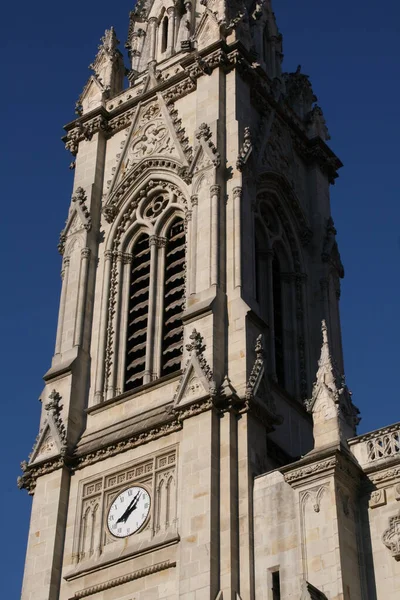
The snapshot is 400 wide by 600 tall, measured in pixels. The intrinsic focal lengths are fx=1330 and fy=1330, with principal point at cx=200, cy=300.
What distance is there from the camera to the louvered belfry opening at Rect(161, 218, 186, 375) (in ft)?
118

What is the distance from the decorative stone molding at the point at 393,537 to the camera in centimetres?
2831

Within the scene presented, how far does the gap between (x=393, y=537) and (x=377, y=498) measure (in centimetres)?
117

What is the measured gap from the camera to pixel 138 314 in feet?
125

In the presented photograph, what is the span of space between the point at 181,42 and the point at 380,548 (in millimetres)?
21422

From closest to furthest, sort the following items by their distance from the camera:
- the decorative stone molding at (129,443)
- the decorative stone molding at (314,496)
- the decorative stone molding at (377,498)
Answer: the decorative stone molding at (314,496) → the decorative stone molding at (377,498) → the decorative stone molding at (129,443)

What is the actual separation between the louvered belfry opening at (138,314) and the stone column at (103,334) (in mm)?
671

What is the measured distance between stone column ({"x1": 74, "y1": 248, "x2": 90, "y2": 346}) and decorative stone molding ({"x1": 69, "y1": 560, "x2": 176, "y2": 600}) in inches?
314

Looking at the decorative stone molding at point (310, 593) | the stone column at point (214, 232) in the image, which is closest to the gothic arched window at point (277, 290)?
the stone column at point (214, 232)

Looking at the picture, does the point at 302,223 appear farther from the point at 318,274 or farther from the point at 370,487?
the point at 370,487

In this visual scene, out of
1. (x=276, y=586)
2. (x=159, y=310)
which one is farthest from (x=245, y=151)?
(x=276, y=586)

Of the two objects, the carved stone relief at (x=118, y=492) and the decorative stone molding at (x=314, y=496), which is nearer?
the decorative stone molding at (x=314, y=496)

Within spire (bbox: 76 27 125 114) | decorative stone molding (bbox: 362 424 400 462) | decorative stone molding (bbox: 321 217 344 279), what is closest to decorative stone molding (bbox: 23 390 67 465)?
decorative stone molding (bbox: 362 424 400 462)

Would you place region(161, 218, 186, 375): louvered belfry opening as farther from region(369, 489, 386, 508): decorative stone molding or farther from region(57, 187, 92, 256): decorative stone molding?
region(369, 489, 386, 508): decorative stone molding

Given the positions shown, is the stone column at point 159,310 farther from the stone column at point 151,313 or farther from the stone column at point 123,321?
the stone column at point 123,321
